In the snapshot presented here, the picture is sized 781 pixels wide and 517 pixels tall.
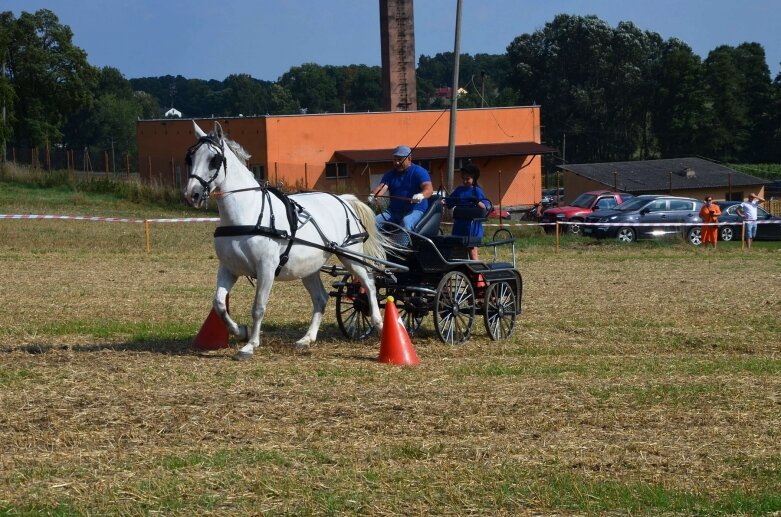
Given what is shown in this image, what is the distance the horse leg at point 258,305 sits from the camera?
1087cm

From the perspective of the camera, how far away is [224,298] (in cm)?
1091

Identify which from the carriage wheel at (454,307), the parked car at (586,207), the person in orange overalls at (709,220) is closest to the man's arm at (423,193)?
the carriage wheel at (454,307)

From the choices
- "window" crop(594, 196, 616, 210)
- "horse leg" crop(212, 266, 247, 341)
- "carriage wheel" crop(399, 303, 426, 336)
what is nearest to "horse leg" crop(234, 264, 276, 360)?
"horse leg" crop(212, 266, 247, 341)

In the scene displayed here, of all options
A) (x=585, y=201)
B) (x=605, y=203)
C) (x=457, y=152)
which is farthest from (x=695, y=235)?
(x=457, y=152)

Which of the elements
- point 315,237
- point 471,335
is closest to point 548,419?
point 315,237

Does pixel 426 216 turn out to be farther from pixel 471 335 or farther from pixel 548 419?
pixel 548 419

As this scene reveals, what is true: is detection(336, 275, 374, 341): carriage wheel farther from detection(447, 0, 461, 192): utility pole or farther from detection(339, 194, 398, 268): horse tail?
detection(447, 0, 461, 192): utility pole

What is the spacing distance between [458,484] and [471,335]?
263 inches

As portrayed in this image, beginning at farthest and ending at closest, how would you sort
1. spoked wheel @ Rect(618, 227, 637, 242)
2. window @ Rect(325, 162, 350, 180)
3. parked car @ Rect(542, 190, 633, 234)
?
window @ Rect(325, 162, 350, 180)
parked car @ Rect(542, 190, 633, 234)
spoked wheel @ Rect(618, 227, 637, 242)

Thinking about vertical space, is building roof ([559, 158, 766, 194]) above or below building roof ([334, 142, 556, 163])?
below

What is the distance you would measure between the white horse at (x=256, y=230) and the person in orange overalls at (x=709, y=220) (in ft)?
70.0

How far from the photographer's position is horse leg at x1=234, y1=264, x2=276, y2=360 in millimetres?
10867

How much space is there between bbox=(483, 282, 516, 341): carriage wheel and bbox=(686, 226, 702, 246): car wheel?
2046 centimetres

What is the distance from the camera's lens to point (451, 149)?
28625 millimetres
